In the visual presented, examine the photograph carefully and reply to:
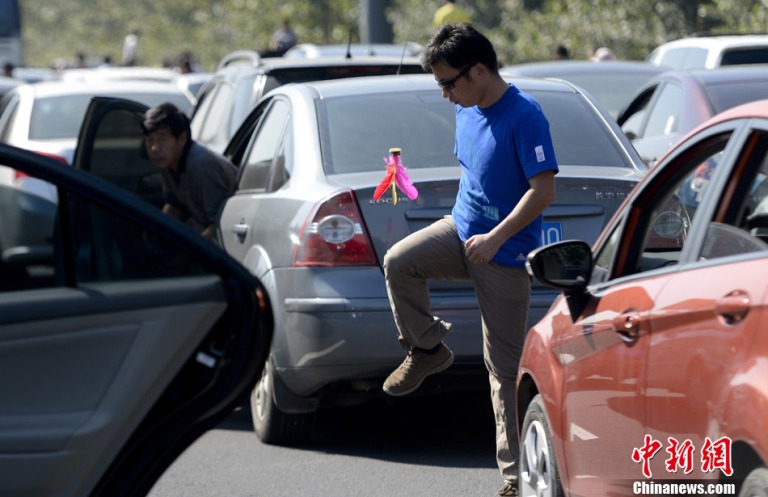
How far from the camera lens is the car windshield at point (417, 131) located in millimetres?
6758

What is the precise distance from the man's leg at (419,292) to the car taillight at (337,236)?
445 mm

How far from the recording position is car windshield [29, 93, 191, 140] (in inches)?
512

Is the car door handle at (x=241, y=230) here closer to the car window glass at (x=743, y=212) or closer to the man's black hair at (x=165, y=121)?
the man's black hair at (x=165, y=121)

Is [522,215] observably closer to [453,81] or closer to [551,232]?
[453,81]

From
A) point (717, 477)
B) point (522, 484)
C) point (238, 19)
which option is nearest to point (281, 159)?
point (522, 484)

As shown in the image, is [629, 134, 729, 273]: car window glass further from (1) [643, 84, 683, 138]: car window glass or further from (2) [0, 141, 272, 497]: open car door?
(1) [643, 84, 683, 138]: car window glass

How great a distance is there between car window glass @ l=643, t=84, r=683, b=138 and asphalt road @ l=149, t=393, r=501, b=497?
3.10 metres

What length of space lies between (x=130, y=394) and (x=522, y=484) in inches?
66.3

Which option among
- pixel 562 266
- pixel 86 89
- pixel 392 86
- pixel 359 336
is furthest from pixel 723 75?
pixel 86 89

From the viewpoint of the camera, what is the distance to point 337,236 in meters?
6.34

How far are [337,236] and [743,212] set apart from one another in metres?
2.88

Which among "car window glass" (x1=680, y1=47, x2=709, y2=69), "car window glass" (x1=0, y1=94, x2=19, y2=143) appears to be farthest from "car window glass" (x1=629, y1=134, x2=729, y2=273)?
"car window glass" (x1=680, y1=47, x2=709, y2=69)

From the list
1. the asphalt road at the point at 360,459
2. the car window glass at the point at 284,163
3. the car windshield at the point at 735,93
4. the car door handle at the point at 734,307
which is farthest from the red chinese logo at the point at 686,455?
the car windshield at the point at 735,93

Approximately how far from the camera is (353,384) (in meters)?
6.50
